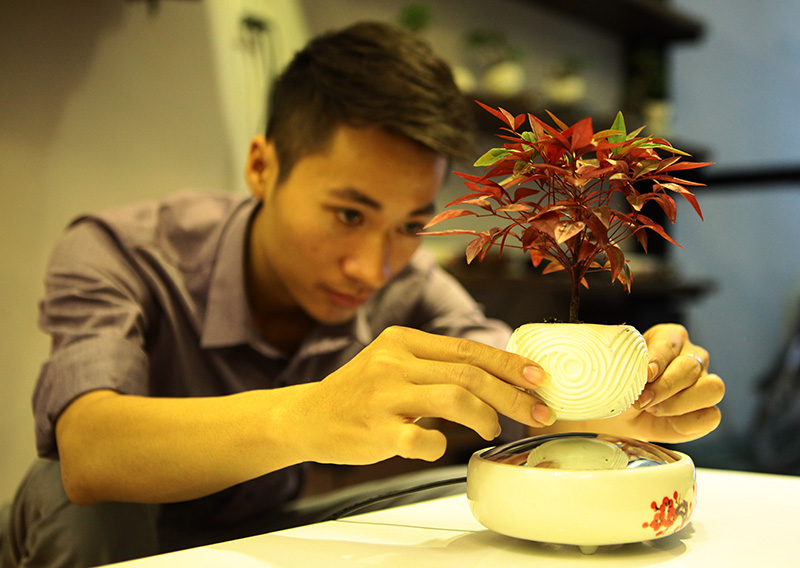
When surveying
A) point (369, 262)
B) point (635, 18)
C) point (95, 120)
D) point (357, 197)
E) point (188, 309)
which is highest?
point (635, 18)

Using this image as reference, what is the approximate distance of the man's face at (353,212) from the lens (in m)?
1.17

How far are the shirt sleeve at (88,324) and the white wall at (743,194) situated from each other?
3688mm

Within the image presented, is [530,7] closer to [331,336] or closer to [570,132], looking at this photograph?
[331,336]

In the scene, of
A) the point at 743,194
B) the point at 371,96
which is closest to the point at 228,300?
the point at 371,96

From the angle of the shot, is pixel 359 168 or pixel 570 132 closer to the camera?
pixel 570 132

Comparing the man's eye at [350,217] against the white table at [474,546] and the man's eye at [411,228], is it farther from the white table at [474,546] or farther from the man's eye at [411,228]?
the white table at [474,546]

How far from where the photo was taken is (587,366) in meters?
0.63

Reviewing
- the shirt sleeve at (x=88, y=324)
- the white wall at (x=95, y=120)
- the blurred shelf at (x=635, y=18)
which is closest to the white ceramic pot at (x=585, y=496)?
the shirt sleeve at (x=88, y=324)

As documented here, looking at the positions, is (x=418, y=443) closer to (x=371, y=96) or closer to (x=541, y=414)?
(x=541, y=414)

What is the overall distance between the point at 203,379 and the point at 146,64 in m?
0.89

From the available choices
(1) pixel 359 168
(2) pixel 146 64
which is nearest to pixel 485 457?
(1) pixel 359 168

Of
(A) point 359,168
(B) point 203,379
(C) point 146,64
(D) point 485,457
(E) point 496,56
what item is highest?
(E) point 496,56

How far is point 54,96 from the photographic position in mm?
1586

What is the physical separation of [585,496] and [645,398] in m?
0.16
